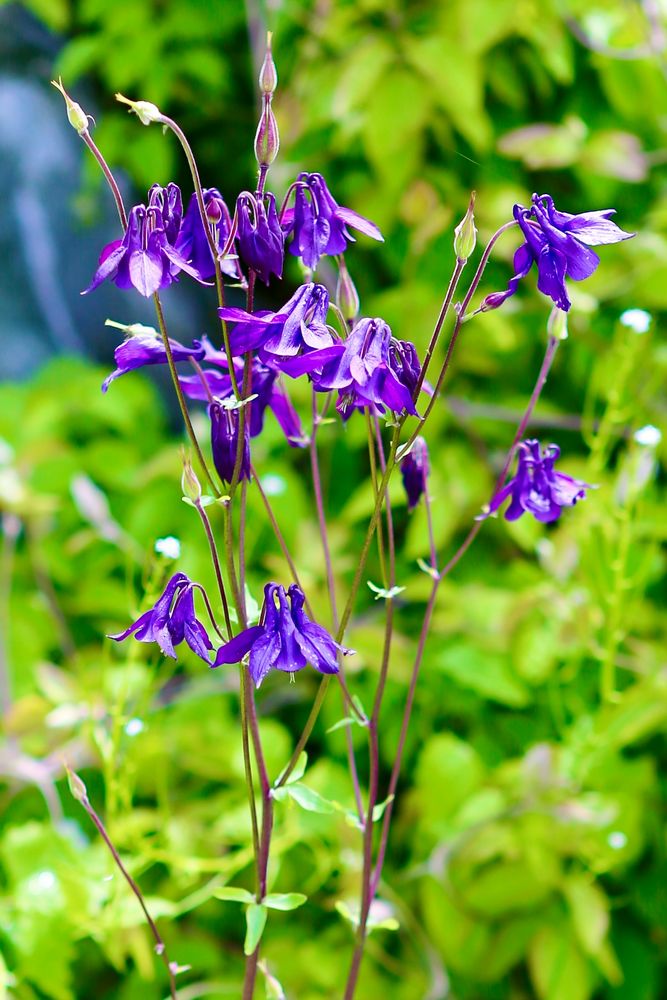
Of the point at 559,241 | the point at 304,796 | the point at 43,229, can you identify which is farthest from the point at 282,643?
the point at 43,229

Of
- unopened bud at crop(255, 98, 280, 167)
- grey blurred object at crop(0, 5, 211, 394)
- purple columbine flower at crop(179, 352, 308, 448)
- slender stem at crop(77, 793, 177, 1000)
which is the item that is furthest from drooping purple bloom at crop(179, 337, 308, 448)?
grey blurred object at crop(0, 5, 211, 394)

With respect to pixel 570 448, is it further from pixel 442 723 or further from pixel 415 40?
pixel 415 40

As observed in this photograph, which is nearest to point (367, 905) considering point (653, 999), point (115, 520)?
point (653, 999)

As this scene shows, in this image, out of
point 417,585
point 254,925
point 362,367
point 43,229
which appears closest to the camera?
point 362,367

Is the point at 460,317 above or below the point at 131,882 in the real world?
above

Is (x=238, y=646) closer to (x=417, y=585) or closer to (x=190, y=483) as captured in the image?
(x=190, y=483)

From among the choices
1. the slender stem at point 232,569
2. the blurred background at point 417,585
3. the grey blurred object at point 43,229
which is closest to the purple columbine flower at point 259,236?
the slender stem at point 232,569
